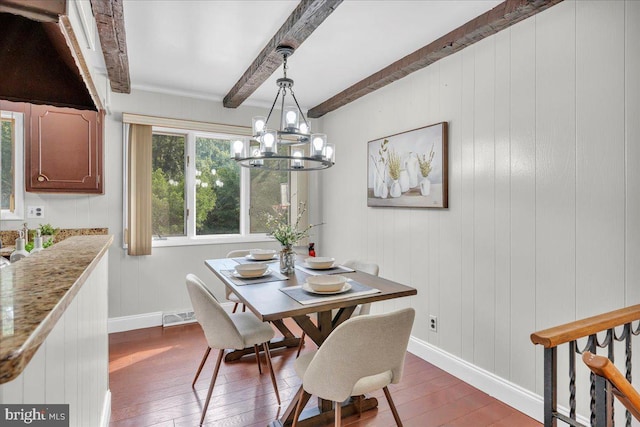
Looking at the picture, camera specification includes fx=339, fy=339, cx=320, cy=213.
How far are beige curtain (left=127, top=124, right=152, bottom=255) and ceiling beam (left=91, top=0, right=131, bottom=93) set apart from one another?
0.56m

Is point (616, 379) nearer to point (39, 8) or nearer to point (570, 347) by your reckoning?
point (570, 347)

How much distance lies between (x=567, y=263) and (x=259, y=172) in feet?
10.8

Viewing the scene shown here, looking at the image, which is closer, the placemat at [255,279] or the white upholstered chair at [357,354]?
the white upholstered chair at [357,354]

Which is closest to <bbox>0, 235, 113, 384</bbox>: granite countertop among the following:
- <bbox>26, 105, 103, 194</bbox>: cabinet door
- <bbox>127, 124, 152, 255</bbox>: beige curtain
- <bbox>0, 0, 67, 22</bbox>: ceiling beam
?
<bbox>0, 0, 67, 22</bbox>: ceiling beam

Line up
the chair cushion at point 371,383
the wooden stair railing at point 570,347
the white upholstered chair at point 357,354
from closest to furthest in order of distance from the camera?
the wooden stair railing at point 570,347 → the white upholstered chair at point 357,354 → the chair cushion at point 371,383

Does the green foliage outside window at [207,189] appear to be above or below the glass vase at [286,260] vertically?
above

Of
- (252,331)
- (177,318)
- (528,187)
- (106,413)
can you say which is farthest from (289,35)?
(177,318)

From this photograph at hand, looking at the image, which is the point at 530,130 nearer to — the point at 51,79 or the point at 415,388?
the point at 415,388

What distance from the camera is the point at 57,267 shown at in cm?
99

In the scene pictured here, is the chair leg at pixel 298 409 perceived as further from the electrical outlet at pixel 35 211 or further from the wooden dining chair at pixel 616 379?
the electrical outlet at pixel 35 211

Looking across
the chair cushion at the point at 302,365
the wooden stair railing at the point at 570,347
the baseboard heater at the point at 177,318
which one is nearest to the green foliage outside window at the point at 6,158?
the baseboard heater at the point at 177,318

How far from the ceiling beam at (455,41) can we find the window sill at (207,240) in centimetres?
196

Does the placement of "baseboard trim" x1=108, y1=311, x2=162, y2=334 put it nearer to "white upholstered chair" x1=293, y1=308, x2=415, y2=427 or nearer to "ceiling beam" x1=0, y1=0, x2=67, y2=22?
"white upholstered chair" x1=293, y1=308, x2=415, y2=427

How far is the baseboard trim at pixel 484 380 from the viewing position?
2094 millimetres
